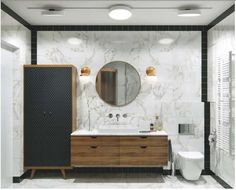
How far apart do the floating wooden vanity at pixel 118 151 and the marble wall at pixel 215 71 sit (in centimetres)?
82

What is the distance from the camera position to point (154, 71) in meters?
4.93

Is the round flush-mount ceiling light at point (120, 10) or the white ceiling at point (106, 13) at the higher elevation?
the white ceiling at point (106, 13)

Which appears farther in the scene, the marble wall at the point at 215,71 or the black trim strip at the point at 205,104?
the black trim strip at the point at 205,104

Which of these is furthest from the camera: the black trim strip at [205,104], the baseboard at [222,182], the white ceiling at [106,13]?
the black trim strip at [205,104]

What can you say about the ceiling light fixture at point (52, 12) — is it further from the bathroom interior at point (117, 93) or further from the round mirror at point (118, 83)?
the round mirror at point (118, 83)

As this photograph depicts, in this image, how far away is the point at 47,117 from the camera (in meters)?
4.65

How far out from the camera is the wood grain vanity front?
447 centimetres

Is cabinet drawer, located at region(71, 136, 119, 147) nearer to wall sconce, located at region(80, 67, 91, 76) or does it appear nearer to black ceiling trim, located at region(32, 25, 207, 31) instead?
wall sconce, located at region(80, 67, 91, 76)

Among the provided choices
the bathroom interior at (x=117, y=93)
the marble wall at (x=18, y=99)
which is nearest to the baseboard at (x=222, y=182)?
the bathroom interior at (x=117, y=93)

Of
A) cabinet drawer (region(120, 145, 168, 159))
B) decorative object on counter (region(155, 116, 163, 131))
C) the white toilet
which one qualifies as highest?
decorative object on counter (region(155, 116, 163, 131))

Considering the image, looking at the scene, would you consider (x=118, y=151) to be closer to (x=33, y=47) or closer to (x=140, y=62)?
(x=140, y=62)

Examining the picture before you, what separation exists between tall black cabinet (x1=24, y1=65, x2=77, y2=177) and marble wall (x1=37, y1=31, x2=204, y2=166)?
0.47m

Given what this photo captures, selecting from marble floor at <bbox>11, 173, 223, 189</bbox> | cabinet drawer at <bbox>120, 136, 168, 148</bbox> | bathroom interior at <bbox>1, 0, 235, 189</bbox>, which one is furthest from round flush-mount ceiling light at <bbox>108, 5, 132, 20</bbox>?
marble floor at <bbox>11, 173, 223, 189</bbox>

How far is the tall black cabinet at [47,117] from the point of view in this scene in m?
4.66
